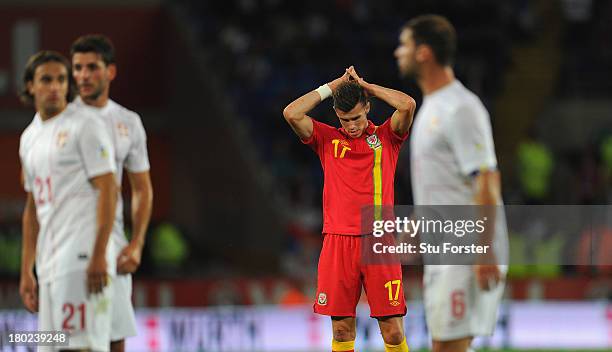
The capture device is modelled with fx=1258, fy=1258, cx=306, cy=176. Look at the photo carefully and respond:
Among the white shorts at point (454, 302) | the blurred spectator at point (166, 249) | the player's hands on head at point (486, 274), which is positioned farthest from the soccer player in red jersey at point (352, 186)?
the blurred spectator at point (166, 249)

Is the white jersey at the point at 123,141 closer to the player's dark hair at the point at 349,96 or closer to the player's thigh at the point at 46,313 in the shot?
the player's thigh at the point at 46,313

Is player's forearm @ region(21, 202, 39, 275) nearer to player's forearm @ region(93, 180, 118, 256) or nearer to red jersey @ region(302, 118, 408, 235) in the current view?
player's forearm @ region(93, 180, 118, 256)

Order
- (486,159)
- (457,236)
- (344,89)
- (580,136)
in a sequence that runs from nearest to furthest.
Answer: (344,89)
(457,236)
(486,159)
(580,136)

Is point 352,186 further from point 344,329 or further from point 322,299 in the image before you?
point 344,329

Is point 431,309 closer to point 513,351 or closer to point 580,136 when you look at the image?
point 513,351

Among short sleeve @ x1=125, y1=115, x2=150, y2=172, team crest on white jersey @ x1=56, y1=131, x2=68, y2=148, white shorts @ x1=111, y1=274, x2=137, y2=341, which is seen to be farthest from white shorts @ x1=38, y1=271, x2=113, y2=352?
short sleeve @ x1=125, y1=115, x2=150, y2=172

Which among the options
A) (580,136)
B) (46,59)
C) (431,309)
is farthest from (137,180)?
(580,136)

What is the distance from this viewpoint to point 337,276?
5145mm

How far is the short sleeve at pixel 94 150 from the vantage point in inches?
229

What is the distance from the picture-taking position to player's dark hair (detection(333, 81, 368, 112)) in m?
4.84

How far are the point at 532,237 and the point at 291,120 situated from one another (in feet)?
34.7

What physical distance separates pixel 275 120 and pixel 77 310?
36.4ft

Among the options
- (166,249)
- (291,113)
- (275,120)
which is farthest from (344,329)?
(275,120)

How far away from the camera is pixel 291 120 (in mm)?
5098
